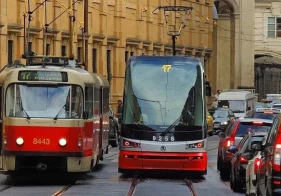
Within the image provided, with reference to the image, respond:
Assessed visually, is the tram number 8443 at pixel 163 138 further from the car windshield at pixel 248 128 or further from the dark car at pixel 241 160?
the dark car at pixel 241 160

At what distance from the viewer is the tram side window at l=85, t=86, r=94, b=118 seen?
1014 inches

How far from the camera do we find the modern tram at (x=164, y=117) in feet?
89.3

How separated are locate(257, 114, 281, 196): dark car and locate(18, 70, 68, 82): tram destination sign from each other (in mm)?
8111

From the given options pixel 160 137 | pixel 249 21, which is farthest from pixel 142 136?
pixel 249 21

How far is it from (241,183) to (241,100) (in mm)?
47541

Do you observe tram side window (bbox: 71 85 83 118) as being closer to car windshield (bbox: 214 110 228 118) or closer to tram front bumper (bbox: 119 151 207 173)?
tram front bumper (bbox: 119 151 207 173)

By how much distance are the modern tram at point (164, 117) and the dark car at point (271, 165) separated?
929 cm

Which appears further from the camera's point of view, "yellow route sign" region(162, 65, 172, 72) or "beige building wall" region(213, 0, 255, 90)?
"beige building wall" region(213, 0, 255, 90)

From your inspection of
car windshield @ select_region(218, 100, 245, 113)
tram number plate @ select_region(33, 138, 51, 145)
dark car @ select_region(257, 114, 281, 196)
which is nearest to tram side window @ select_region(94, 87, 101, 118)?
tram number plate @ select_region(33, 138, 51, 145)

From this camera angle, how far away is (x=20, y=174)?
2877cm

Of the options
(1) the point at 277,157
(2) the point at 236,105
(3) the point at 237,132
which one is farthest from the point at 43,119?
(2) the point at 236,105

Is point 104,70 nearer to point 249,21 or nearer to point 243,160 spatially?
point 249,21

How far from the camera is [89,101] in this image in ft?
86.6

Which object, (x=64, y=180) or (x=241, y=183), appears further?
(x=64, y=180)
